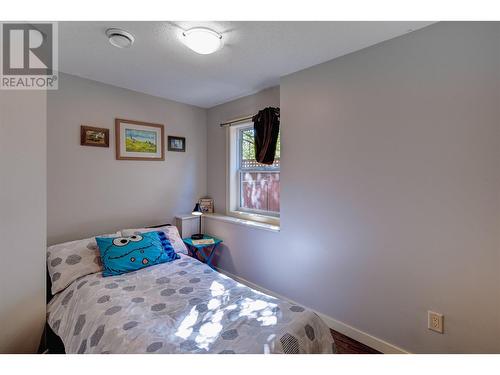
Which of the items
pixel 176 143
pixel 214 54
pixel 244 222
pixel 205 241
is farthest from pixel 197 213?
pixel 214 54

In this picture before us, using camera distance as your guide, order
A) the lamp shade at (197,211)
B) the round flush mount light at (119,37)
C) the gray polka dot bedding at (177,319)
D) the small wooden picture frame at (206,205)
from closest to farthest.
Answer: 1. the gray polka dot bedding at (177,319)
2. the round flush mount light at (119,37)
3. the lamp shade at (197,211)
4. the small wooden picture frame at (206,205)

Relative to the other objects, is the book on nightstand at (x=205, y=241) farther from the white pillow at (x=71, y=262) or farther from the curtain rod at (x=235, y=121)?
the curtain rod at (x=235, y=121)

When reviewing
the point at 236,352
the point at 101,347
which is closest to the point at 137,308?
the point at 101,347

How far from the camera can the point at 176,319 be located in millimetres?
1321

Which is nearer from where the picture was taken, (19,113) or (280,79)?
(19,113)

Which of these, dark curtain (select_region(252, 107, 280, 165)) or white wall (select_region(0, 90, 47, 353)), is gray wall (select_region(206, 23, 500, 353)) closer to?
dark curtain (select_region(252, 107, 280, 165))

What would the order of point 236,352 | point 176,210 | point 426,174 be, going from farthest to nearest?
point 176,210
point 426,174
point 236,352

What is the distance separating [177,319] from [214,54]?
1.99m

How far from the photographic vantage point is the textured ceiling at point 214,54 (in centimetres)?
152

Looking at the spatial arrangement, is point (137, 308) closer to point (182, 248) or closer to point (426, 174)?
point (182, 248)

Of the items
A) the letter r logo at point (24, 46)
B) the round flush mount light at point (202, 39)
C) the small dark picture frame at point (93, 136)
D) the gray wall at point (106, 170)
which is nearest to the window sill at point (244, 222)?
the gray wall at point (106, 170)

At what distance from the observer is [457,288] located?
1402mm

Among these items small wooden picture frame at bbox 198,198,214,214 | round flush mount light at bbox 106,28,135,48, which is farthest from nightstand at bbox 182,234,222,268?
round flush mount light at bbox 106,28,135,48
